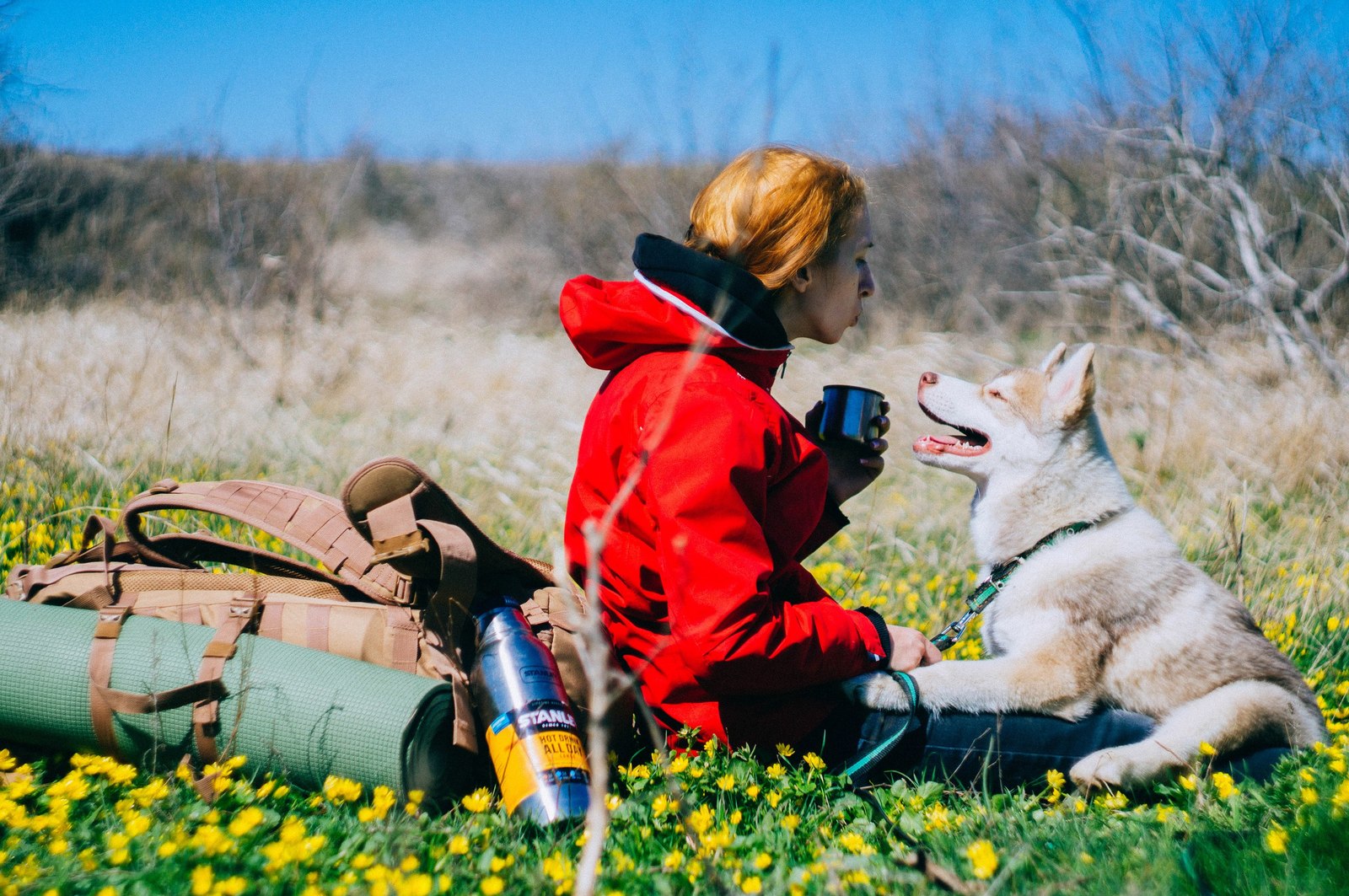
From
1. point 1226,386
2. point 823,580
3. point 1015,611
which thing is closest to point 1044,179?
point 1226,386

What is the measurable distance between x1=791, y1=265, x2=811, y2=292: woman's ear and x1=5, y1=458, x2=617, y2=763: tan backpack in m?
1.09

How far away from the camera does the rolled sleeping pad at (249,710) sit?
2.20 metres

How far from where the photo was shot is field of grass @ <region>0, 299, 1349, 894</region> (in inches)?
74.9

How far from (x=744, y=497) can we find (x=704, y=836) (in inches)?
30.7

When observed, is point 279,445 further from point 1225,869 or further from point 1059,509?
point 1225,869

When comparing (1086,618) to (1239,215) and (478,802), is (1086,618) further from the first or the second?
(1239,215)

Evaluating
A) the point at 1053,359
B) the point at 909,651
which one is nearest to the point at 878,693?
the point at 909,651

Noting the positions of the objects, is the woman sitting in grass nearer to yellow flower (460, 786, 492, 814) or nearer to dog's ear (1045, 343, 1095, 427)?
yellow flower (460, 786, 492, 814)

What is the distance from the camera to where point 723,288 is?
2309 millimetres

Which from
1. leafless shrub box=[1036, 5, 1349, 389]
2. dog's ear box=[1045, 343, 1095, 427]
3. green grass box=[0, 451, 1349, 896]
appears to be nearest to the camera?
green grass box=[0, 451, 1349, 896]

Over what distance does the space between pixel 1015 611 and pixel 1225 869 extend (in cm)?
125

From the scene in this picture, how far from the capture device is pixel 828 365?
9.65 metres

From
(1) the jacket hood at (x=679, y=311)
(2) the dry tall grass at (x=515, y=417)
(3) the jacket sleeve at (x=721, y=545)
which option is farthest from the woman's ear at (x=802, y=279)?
(2) the dry tall grass at (x=515, y=417)

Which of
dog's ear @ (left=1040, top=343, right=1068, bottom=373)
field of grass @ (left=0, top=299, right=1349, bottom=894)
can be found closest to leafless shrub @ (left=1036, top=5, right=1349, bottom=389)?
field of grass @ (left=0, top=299, right=1349, bottom=894)
